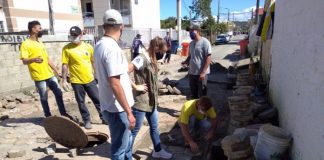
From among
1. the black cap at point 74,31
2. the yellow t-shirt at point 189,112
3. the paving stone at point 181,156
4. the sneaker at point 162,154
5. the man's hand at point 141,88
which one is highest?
the black cap at point 74,31

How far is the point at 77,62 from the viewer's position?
491cm

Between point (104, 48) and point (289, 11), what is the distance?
3046mm

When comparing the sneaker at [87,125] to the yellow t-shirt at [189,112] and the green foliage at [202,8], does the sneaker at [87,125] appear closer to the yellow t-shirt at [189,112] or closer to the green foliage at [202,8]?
the yellow t-shirt at [189,112]

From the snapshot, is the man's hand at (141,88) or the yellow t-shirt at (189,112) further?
the yellow t-shirt at (189,112)

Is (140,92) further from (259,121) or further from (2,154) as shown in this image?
(2,154)

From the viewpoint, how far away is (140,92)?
3.46 meters

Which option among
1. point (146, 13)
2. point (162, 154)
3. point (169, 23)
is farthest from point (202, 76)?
point (169, 23)

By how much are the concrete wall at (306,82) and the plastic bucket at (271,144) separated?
0.12 meters

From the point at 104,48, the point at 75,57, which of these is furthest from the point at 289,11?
the point at 75,57

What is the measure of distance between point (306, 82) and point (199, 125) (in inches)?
77.6

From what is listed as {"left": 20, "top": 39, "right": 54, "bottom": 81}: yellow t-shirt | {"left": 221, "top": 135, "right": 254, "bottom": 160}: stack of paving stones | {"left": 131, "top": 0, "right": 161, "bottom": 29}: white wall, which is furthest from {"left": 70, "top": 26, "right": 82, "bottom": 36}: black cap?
{"left": 131, "top": 0, "right": 161, "bottom": 29}: white wall

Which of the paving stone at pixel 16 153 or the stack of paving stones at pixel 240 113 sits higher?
the stack of paving stones at pixel 240 113

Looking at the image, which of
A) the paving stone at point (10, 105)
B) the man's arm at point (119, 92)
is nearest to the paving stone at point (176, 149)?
the man's arm at point (119, 92)

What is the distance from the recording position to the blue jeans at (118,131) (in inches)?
111
